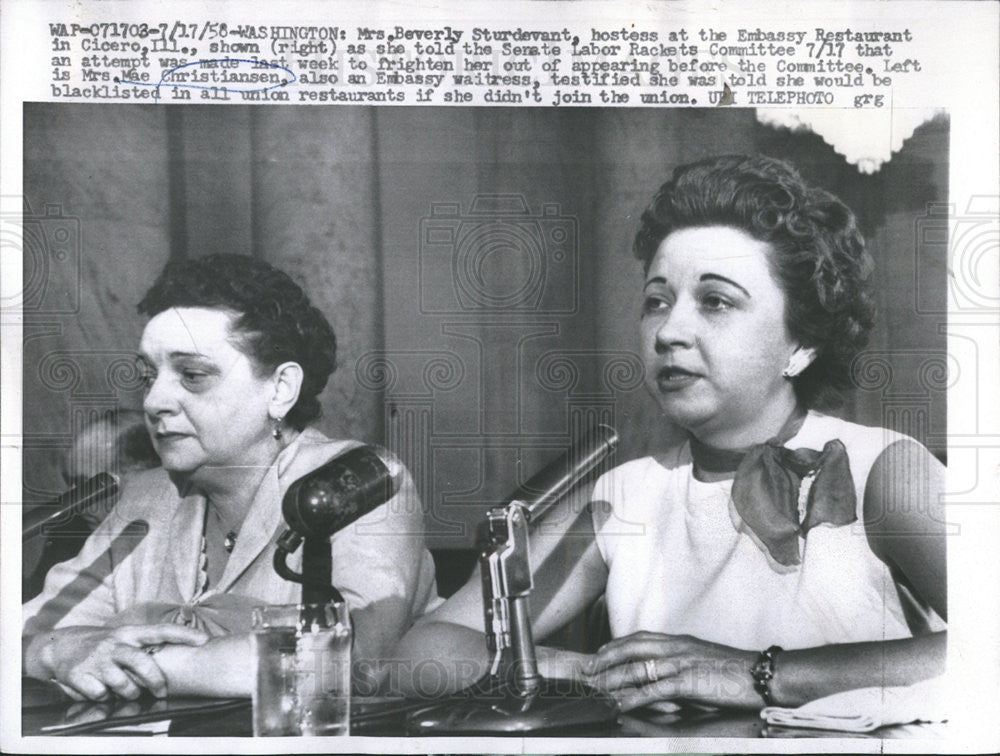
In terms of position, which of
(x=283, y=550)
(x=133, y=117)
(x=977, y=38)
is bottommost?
(x=283, y=550)

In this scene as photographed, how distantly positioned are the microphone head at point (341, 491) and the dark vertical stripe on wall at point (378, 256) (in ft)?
0.18

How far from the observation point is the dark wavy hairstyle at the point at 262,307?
87.7 inches

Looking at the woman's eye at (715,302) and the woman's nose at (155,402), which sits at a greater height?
the woman's eye at (715,302)

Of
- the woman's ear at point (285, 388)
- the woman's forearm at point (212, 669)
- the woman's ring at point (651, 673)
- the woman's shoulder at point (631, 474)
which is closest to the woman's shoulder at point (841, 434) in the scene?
the woman's shoulder at point (631, 474)

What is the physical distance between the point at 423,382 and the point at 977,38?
1.33 meters

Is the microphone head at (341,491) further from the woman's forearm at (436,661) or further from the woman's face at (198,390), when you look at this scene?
the woman's forearm at (436,661)

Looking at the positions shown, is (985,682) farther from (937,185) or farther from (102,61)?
(102,61)

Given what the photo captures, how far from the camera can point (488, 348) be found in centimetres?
223

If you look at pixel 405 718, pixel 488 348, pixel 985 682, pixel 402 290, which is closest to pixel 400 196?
pixel 402 290

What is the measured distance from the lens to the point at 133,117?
2.23 metres

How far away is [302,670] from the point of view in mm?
2178

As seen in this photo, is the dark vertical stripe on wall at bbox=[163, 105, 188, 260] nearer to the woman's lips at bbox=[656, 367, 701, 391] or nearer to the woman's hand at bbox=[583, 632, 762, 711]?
the woman's lips at bbox=[656, 367, 701, 391]

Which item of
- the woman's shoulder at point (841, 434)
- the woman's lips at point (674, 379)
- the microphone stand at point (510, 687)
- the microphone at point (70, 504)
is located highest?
the woman's lips at point (674, 379)

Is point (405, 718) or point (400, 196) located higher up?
point (400, 196)
